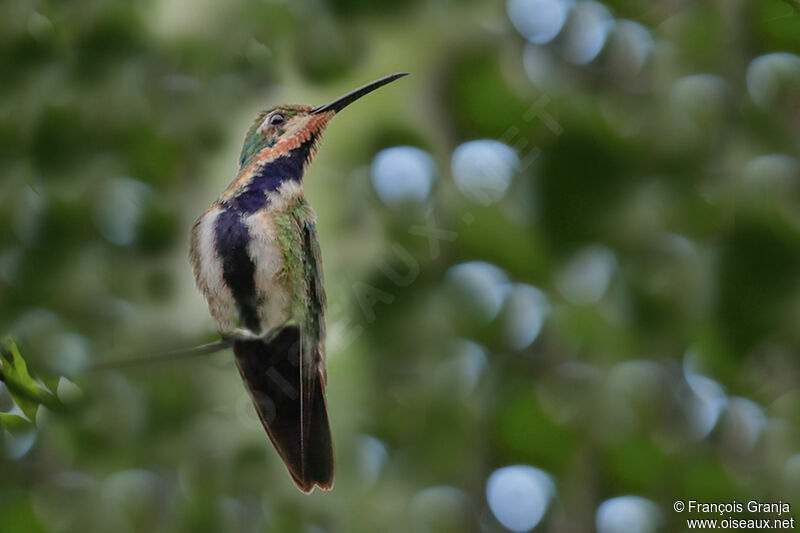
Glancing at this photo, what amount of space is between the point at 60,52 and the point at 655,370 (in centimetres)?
58

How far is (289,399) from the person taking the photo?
555 mm

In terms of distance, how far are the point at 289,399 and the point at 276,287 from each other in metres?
0.07

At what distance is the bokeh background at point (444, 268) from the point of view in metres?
0.66

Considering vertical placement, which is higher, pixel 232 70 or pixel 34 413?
pixel 232 70

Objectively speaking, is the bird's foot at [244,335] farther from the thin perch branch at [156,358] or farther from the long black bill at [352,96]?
the long black bill at [352,96]

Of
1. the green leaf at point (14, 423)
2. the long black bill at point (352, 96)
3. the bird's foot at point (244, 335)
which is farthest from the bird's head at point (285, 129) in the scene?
the green leaf at point (14, 423)

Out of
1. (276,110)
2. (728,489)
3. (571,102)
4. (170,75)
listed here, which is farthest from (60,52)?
(728,489)

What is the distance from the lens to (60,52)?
0.76m

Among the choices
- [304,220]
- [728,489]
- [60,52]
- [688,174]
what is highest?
Result: [60,52]

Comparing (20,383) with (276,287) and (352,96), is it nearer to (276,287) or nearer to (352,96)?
(276,287)

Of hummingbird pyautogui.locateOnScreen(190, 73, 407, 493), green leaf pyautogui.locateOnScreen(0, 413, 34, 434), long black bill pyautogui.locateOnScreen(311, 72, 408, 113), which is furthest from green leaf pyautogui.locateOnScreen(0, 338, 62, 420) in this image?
long black bill pyautogui.locateOnScreen(311, 72, 408, 113)

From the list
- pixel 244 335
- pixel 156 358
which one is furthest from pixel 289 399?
pixel 156 358

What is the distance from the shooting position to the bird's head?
58 centimetres

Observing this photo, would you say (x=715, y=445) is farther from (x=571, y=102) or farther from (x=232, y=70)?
(x=232, y=70)
